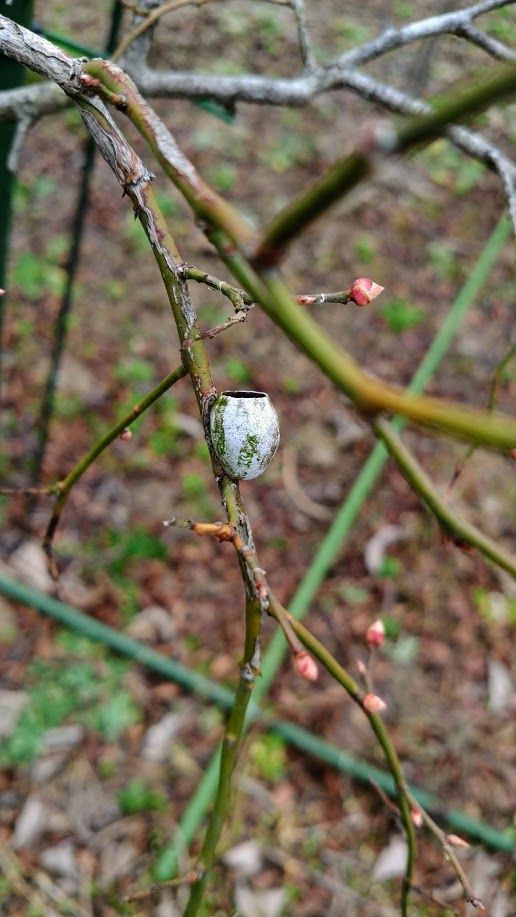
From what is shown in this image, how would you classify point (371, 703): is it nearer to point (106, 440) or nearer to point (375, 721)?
point (375, 721)

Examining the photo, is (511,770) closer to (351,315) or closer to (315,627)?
(315,627)

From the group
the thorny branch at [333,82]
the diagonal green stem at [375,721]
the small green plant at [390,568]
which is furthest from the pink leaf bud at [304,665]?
the small green plant at [390,568]

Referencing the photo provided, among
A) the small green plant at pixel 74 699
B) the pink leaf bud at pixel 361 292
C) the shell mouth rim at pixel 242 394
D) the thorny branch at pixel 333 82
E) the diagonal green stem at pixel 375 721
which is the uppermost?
the thorny branch at pixel 333 82

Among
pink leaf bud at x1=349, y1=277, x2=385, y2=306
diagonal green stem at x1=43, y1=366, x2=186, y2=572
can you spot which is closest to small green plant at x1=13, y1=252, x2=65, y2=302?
diagonal green stem at x1=43, y1=366, x2=186, y2=572

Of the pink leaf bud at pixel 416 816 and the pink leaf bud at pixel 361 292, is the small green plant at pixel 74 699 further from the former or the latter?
the pink leaf bud at pixel 361 292

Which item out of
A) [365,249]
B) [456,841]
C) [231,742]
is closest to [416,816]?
[456,841]

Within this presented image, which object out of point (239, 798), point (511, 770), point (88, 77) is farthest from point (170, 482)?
point (88, 77)
